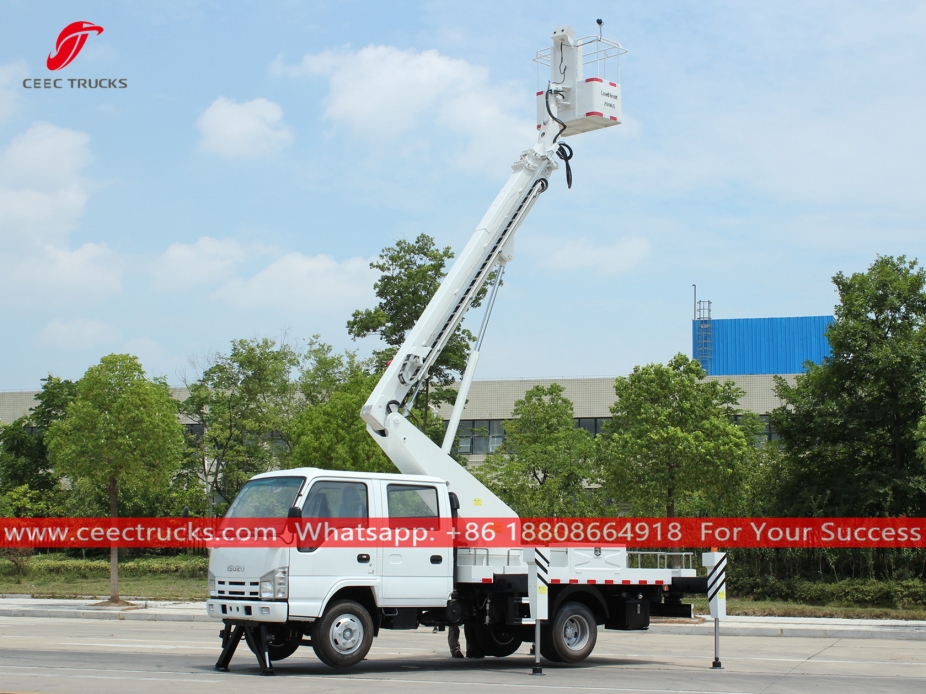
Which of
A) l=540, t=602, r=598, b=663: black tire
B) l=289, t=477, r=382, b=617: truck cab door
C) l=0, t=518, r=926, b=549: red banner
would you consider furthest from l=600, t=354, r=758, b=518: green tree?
l=289, t=477, r=382, b=617: truck cab door

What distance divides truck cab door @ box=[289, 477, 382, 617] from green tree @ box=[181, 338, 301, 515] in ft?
92.5

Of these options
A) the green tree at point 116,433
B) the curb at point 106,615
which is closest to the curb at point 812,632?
the curb at point 106,615

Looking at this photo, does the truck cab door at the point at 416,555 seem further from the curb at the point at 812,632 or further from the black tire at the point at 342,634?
the curb at the point at 812,632

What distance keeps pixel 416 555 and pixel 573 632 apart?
8.58ft

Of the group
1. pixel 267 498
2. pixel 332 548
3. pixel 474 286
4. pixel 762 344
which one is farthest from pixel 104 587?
pixel 762 344

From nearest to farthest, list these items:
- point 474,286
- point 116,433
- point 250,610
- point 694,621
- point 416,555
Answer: point 250,610
point 416,555
point 474,286
point 694,621
point 116,433

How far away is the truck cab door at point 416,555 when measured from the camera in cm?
1284

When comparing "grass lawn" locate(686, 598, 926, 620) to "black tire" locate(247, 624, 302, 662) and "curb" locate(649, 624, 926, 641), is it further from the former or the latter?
"black tire" locate(247, 624, 302, 662)

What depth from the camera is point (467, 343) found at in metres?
36.1

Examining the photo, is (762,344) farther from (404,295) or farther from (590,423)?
(404,295)

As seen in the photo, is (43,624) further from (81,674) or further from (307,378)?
(307,378)

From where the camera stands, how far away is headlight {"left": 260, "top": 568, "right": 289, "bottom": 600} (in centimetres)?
1187

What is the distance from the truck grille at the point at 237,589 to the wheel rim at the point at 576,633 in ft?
14.2

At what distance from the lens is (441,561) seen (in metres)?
13.3
